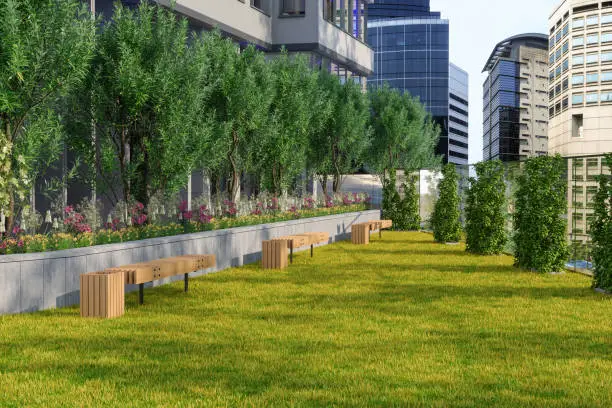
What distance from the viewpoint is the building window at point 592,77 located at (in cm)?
10369

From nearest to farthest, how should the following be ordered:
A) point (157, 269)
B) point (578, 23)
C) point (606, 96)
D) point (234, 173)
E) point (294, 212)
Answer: point (157, 269) < point (234, 173) < point (294, 212) < point (606, 96) < point (578, 23)

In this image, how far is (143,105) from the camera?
15.0 m

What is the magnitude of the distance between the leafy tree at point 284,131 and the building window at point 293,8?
8483mm

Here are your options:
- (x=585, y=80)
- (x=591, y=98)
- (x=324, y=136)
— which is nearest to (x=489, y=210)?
(x=324, y=136)

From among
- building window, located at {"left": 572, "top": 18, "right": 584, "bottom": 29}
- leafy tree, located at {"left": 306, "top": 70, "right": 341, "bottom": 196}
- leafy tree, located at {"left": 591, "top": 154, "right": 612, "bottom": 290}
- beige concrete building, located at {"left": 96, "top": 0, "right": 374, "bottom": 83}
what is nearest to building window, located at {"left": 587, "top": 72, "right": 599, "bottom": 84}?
building window, located at {"left": 572, "top": 18, "right": 584, "bottom": 29}

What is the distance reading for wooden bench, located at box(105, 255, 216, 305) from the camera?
10.4m

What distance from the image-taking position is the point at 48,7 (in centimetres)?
1135

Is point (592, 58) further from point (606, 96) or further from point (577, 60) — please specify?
point (606, 96)

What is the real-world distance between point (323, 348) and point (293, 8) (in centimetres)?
2712

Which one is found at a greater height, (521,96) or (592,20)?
(592,20)

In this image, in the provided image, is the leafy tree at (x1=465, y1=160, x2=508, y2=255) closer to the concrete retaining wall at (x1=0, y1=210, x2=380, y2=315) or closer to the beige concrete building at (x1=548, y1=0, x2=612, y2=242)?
the concrete retaining wall at (x1=0, y1=210, x2=380, y2=315)

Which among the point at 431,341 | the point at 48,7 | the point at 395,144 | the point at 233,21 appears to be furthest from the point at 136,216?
the point at 395,144

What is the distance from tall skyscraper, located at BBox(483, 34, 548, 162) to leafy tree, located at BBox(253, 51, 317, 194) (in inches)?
4965

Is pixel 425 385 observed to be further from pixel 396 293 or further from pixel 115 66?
pixel 115 66
